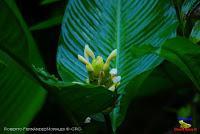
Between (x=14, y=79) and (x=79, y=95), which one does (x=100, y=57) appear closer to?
(x=79, y=95)

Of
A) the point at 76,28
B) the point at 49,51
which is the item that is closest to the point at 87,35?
the point at 76,28

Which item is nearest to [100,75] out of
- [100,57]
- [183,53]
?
[100,57]

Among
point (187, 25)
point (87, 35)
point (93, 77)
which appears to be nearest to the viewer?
point (93, 77)

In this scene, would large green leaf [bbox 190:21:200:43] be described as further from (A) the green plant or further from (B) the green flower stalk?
(B) the green flower stalk

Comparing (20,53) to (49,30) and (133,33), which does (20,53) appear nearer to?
(133,33)

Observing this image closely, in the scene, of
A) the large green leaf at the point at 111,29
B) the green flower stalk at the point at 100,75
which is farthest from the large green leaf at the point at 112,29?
the green flower stalk at the point at 100,75
